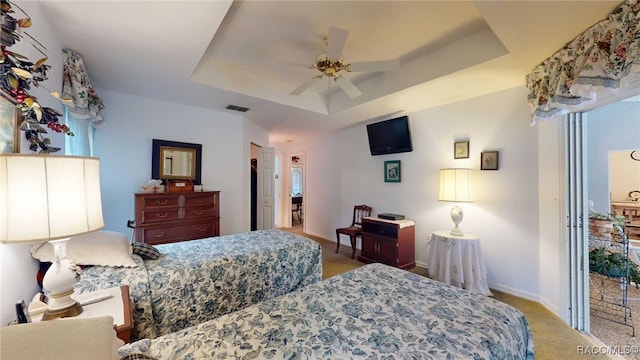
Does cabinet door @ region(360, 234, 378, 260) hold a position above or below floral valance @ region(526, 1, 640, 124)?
below

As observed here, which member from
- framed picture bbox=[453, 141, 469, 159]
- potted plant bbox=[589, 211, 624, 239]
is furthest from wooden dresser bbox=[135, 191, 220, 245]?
potted plant bbox=[589, 211, 624, 239]

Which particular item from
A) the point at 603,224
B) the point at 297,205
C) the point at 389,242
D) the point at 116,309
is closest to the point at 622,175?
the point at 603,224

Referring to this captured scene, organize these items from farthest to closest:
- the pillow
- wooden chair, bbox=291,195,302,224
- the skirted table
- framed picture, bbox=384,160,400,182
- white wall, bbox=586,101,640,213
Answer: wooden chair, bbox=291,195,302,224 < framed picture, bbox=384,160,400,182 < white wall, bbox=586,101,640,213 < the skirted table < the pillow

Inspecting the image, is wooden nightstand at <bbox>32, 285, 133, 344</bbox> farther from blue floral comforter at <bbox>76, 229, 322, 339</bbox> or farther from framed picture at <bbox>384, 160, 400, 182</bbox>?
framed picture at <bbox>384, 160, 400, 182</bbox>

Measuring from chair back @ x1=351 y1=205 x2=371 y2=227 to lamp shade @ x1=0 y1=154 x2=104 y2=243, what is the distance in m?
3.87

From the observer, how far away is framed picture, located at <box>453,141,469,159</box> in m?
3.16

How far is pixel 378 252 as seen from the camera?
3.68m

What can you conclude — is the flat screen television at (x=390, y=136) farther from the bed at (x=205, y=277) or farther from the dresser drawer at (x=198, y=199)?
the dresser drawer at (x=198, y=199)

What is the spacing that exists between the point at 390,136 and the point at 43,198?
3796 millimetres

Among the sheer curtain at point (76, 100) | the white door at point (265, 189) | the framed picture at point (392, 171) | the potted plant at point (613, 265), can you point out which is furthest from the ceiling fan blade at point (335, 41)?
the white door at point (265, 189)

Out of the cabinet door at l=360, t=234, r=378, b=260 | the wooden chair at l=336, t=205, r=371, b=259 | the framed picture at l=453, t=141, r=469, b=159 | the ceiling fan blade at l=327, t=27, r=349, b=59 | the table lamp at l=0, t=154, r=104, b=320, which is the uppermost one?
the ceiling fan blade at l=327, t=27, r=349, b=59

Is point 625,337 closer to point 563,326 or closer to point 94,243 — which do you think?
point 563,326

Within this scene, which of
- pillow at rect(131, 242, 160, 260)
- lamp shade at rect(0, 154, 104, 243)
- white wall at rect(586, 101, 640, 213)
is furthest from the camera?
white wall at rect(586, 101, 640, 213)

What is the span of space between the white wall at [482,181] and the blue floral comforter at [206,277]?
1.94m
